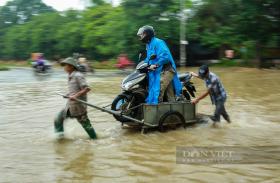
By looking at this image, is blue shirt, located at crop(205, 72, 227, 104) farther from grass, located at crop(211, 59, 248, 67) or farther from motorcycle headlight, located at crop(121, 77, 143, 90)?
grass, located at crop(211, 59, 248, 67)

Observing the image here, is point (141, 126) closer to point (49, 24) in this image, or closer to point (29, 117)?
point (29, 117)

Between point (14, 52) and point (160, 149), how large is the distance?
55.8m

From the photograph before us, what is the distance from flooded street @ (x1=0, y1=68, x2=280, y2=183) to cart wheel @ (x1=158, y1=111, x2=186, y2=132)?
0.15 m

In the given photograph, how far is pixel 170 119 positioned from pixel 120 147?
1.29 meters

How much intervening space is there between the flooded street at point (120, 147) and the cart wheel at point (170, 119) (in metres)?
0.15

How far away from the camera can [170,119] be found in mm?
8047

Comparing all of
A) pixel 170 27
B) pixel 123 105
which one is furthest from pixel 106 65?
pixel 123 105

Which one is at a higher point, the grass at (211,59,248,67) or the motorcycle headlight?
the motorcycle headlight

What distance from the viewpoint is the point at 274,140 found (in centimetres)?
741

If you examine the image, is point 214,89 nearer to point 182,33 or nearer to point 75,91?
point 75,91

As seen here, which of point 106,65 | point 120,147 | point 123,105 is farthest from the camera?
point 106,65

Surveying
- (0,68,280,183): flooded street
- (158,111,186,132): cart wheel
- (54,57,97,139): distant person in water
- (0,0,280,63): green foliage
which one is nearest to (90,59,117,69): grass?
(0,0,280,63): green foliage

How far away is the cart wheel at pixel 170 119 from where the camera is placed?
790 centimetres

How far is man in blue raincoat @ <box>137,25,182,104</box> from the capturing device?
7832 mm
